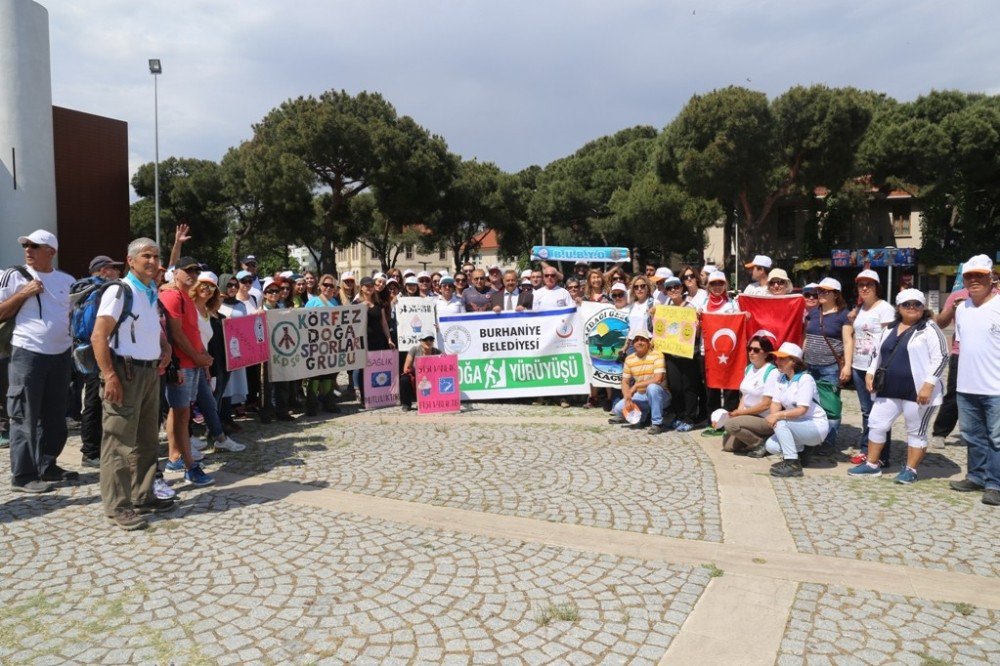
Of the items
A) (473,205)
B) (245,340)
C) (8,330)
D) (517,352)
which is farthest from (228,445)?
(473,205)

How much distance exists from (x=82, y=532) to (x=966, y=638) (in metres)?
5.55

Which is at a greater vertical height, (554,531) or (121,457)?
(121,457)

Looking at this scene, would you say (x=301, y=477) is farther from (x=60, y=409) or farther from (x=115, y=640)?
(x=115, y=640)

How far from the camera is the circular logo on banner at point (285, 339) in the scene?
873 centimetres

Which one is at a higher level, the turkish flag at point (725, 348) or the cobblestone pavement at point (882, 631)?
the turkish flag at point (725, 348)

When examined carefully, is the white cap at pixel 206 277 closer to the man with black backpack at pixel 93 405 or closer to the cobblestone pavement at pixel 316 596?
the man with black backpack at pixel 93 405

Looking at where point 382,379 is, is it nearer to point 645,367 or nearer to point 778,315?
point 645,367

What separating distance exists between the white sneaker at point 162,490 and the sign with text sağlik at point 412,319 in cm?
479

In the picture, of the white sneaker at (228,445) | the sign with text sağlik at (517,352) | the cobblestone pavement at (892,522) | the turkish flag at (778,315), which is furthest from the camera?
the sign with text sağlik at (517,352)

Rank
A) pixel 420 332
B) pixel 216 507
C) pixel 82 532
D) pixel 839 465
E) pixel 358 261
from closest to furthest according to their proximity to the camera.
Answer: pixel 82 532, pixel 216 507, pixel 839 465, pixel 420 332, pixel 358 261

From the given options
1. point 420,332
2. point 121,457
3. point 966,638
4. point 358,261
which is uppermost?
point 358,261

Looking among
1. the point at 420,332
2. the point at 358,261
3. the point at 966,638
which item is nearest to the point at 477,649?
the point at 966,638

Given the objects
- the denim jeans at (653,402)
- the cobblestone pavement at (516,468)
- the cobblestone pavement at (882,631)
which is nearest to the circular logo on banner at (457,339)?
the cobblestone pavement at (516,468)

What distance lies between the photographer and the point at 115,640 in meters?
3.33
